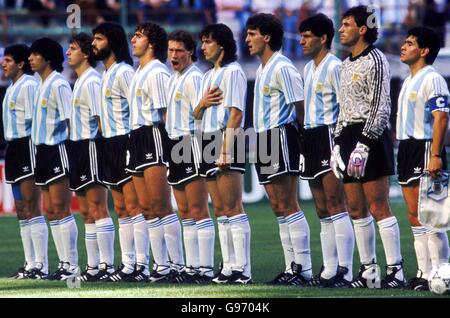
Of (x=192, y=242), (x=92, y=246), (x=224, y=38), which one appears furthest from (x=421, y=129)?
(x=92, y=246)

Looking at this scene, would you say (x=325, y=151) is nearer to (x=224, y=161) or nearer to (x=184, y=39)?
(x=224, y=161)

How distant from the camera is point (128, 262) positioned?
37.3 ft

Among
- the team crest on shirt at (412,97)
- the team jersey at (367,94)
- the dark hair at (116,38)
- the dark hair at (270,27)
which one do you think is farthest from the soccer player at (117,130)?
the team crest on shirt at (412,97)

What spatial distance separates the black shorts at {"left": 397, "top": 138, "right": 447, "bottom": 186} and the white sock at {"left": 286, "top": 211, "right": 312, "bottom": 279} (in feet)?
3.39

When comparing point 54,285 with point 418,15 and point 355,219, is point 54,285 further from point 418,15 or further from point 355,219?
point 418,15

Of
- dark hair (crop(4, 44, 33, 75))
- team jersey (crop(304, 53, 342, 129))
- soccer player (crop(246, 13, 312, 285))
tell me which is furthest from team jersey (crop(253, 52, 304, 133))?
dark hair (crop(4, 44, 33, 75))

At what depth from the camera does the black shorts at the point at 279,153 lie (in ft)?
34.2

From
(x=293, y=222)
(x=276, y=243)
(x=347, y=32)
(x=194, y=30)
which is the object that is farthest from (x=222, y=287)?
(x=194, y=30)

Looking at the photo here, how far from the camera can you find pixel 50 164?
11.7 m

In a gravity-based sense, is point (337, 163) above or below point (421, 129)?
below

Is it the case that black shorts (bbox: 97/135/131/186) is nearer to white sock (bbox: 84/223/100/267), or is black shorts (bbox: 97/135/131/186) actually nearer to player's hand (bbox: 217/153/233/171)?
white sock (bbox: 84/223/100/267)

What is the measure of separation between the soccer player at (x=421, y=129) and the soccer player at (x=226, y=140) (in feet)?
4.84

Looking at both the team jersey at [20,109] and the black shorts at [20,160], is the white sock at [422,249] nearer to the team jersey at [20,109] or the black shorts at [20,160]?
the black shorts at [20,160]

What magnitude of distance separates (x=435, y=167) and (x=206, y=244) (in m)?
2.38
